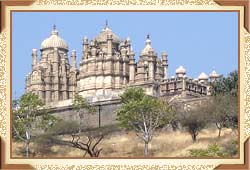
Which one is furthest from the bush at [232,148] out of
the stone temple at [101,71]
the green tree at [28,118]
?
the stone temple at [101,71]

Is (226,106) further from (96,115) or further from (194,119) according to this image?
(96,115)

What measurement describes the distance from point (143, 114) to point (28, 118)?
2095 mm

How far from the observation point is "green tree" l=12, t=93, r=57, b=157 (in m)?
10.4

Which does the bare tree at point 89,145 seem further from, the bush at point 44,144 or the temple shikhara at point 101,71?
the temple shikhara at point 101,71

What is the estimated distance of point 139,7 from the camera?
9.30 metres

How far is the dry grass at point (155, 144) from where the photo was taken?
31.8ft

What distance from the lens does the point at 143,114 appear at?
492 inches

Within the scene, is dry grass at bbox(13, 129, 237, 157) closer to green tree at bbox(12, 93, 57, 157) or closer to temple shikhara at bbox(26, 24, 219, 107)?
green tree at bbox(12, 93, 57, 157)

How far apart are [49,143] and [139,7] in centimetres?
265

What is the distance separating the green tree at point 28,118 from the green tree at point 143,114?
4.47ft

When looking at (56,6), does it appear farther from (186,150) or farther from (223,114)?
(223,114)

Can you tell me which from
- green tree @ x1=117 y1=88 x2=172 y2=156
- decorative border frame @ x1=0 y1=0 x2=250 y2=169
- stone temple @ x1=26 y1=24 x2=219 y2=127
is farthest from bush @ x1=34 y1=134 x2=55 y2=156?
stone temple @ x1=26 y1=24 x2=219 y2=127

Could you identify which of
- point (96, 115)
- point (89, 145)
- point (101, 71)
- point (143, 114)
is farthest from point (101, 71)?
point (89, 145)

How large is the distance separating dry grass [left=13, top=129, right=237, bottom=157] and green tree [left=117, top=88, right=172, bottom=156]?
0.16 m
